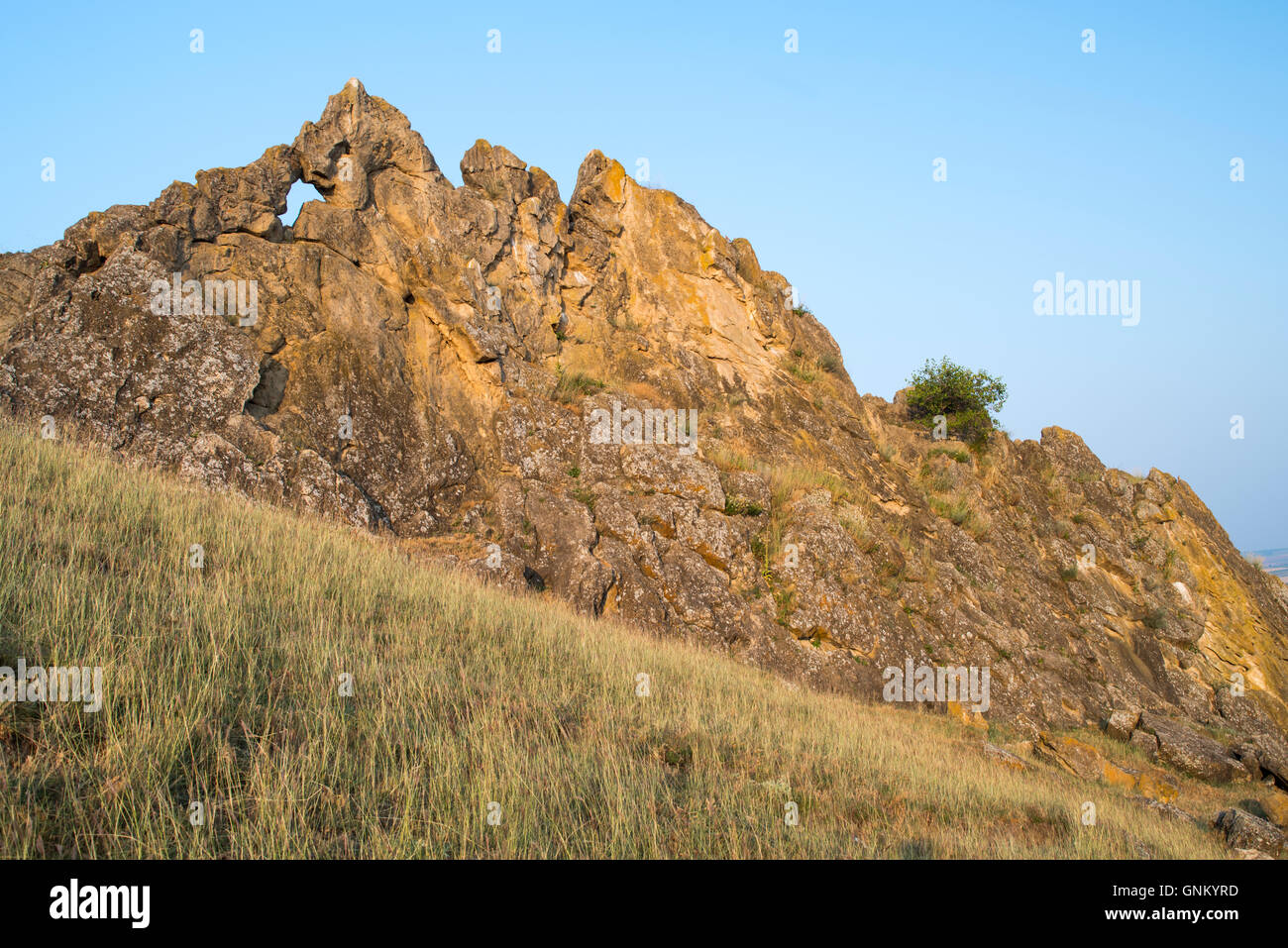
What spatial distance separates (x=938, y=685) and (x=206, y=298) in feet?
52.7

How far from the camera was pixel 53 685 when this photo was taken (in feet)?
12.8

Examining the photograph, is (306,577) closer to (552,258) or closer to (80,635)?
(80,635)

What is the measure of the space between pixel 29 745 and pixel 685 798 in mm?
3628

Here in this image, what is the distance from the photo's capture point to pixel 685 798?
4.73 meters

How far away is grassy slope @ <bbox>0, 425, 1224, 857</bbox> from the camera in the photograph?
3.51 meters

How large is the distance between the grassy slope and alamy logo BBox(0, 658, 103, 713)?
8 cm

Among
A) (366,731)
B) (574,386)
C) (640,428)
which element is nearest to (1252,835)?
(366,731)

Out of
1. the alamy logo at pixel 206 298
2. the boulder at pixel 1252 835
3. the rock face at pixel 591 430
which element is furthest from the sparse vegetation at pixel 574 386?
the boulder at pixel 1252 835

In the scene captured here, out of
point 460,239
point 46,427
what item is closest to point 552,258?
point 460,239

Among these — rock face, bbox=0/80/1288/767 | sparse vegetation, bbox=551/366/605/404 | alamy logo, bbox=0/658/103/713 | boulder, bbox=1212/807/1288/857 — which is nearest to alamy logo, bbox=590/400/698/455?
rock face, bbox=0/80/1288/767
